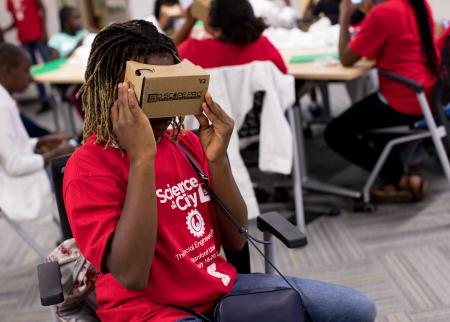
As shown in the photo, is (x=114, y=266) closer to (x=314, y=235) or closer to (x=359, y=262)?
(x=359, y=262)

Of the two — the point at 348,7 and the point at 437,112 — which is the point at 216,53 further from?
the point at 437,112

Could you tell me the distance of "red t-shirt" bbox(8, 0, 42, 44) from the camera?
4793 mm

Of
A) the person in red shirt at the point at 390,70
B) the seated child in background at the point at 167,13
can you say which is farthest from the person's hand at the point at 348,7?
the seated child in background at the point at 167,13

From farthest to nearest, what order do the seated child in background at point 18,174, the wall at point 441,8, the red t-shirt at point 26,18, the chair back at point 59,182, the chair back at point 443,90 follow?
the red t-shirt at point 26,18
the wall at point 441,8
the chair back at point 443,90
the seated child in background at point 18,174
the chair back at point 59,182

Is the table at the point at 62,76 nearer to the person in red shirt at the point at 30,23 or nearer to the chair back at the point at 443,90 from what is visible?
the person in red shirt at the point at 30,23

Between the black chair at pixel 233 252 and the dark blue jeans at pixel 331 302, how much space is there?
10 cm

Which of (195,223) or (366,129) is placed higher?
(195,223)

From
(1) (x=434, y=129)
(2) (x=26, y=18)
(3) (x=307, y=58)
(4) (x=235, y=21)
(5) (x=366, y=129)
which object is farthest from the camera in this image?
(2) (x=26, y=18)

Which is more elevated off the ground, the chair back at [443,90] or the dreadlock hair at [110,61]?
the dreadlock hair at [110,61]

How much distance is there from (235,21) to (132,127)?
1228mm

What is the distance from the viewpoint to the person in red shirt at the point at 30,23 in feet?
15.7

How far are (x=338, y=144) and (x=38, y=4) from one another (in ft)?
13.2

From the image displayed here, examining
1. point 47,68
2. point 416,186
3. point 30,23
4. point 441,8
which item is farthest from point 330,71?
point 30,23

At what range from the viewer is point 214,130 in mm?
939
